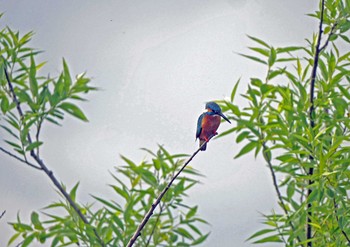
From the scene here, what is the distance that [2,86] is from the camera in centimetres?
286

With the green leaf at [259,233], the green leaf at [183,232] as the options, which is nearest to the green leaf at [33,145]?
the green leaf at [183,232]

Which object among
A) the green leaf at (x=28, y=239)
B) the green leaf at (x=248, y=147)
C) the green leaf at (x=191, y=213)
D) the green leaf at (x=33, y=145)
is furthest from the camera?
the green leaf at (x=191, y=213)

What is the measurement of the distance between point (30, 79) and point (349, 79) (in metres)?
1.41

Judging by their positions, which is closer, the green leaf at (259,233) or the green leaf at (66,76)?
the green leaf at (66,76)

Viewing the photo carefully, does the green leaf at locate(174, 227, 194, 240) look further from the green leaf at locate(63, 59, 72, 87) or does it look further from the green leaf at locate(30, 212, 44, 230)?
→ the green leaf at locate(63, 59, 72, 87)

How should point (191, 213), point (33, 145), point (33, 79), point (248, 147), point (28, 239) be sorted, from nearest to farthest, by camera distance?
point (33, 145), point (33, 79), point (28, 239), point (248, 147), point (191, 213)

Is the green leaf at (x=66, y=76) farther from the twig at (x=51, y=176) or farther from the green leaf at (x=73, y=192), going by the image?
the green leaf at (x=73, y=192)

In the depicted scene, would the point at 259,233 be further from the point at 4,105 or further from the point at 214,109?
the point at 4,105

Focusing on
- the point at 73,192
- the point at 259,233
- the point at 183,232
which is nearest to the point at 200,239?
the point at 183,232

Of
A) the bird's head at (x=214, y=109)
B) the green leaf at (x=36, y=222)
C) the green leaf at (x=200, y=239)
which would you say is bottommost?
the green leaf at (x=200, y=239)

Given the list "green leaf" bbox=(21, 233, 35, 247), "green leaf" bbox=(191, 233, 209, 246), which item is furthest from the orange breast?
"green leaf" bbox=(21, 233, 35, 247)

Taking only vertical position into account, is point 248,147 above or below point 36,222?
above

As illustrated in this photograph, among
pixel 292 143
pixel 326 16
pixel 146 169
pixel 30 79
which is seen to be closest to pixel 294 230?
pixel 292 143

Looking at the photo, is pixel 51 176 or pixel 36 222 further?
pixel 36 222
